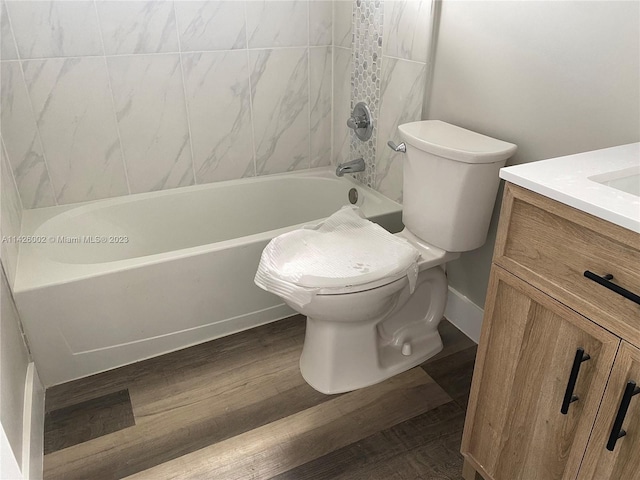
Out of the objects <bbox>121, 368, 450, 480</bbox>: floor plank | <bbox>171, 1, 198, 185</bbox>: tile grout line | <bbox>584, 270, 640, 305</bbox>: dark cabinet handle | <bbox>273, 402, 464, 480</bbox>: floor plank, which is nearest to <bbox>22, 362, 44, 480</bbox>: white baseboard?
<bbox>121, 368, 450, 480</bbox>: floor plank

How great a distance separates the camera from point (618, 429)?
90 centimetres

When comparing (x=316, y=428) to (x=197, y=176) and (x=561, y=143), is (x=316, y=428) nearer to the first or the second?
(x=561, y=143)

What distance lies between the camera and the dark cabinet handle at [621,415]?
0.87 metres

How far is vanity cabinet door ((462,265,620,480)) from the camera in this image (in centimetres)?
97

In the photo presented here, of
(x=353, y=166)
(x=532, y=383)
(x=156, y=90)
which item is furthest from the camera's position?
(x=353, y=166)

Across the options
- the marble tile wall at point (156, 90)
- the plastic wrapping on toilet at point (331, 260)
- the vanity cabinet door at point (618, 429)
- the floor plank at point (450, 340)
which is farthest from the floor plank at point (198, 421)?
the marble tile wall at point (156, 90)

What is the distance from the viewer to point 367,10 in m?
2.07

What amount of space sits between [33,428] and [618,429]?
4.99 ft

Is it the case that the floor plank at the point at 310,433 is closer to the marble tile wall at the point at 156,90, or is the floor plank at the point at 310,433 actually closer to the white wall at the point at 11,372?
the white wall at the point at 11,372

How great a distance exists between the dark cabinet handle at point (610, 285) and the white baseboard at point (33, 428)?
140 cm

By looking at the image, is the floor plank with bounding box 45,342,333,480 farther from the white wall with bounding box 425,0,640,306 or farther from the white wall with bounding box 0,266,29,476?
the white wall with bounding box 425,0,640,306

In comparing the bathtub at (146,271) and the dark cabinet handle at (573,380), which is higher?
the dark cabinet handle at (573,380)

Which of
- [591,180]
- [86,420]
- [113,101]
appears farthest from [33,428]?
[591,180]

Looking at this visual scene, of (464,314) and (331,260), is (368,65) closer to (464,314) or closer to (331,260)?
(331,260)
